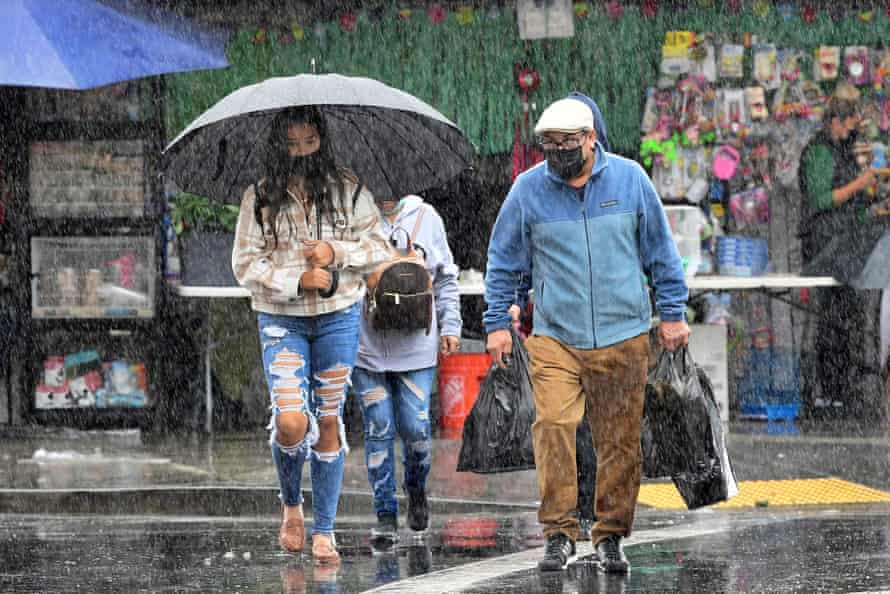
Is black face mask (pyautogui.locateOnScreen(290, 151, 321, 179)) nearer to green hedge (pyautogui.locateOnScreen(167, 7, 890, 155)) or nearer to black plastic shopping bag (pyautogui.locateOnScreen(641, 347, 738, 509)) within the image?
black plastic shopping bag (pyautogui.locateOnScreen(641, 347, 738, 509))

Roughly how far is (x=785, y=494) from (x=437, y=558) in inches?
121

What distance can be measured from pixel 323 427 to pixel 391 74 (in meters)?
7.24

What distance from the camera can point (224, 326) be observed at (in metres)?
14.1

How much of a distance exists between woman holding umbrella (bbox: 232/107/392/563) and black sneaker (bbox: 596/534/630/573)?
1.14 meters

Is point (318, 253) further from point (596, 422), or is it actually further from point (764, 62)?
point (764, 62)

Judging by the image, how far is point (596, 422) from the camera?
7.26 m

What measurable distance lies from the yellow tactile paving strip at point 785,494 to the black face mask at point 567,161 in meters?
3.07

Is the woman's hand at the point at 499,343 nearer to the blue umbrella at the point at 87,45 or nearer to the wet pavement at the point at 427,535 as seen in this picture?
the wet pavement at the point at 427,535

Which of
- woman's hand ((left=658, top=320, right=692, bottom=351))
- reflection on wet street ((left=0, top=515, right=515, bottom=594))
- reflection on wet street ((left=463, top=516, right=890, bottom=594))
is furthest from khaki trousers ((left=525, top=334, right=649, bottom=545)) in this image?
reflection on wet street ((left=0, top=515, right=515, bottom=594))

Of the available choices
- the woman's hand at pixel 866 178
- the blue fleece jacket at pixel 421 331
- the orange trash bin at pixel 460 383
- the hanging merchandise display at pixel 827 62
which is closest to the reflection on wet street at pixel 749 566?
the blue fleece jacket at pixel 421 331

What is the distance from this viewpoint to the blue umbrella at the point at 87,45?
11.1 metres

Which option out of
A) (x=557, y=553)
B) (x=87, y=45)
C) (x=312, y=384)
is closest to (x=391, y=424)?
(x=312, y=384)

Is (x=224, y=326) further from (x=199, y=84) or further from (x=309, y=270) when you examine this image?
(x=309, y=270)

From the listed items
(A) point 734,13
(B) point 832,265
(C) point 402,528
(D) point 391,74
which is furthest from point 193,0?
(C) point 402,528
